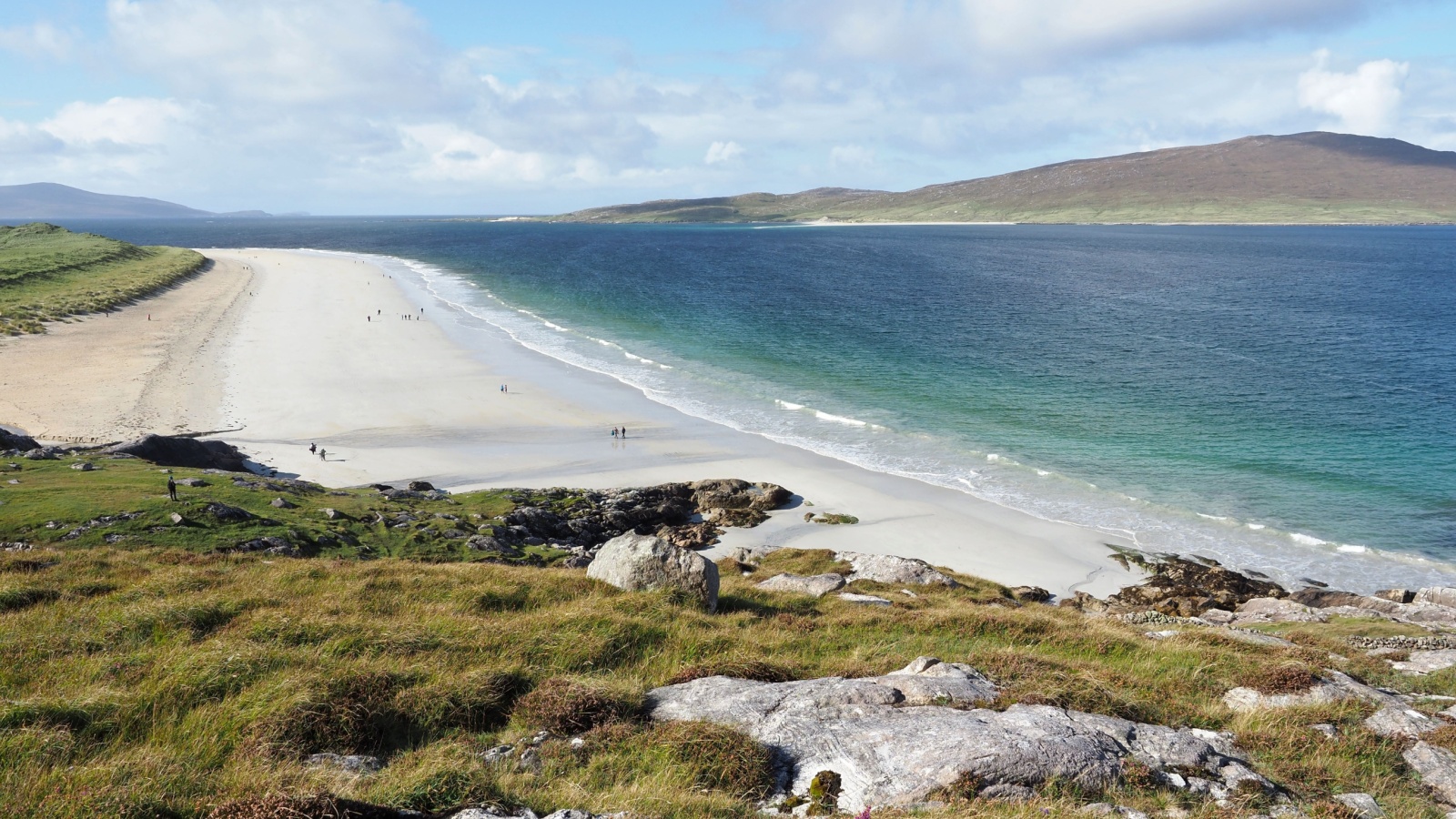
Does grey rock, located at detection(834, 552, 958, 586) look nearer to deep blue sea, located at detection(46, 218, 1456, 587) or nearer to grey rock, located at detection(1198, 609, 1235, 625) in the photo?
grey rock, located at detection(1198, 609, 1235, 625)

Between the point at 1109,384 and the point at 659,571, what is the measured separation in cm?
5493

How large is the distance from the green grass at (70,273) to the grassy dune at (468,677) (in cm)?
7953

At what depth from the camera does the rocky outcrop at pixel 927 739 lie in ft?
28.4

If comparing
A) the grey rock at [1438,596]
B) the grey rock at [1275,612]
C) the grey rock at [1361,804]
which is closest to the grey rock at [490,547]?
the grey rock at [1361,804]

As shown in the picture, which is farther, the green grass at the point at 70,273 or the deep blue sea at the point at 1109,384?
the green grass at the point at 70,273

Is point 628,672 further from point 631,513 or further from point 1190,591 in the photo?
point 1190,591

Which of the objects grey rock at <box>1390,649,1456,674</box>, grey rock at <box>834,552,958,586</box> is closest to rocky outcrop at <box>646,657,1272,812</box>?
grey rock at <box>1390,649,1456,674</box>

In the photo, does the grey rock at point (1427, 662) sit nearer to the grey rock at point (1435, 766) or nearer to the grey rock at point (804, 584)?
the grey rock at point (1435, 766)

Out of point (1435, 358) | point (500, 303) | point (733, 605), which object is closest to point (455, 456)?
point (733, 605)

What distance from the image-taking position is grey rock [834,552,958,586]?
26391mm

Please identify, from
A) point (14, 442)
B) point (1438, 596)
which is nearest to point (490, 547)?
point (14, 442)

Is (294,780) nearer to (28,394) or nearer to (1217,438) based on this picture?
(1217,438)

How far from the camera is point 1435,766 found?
1003 centimetres

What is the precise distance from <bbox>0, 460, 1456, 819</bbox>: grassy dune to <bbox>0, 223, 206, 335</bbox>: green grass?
3131 inches
